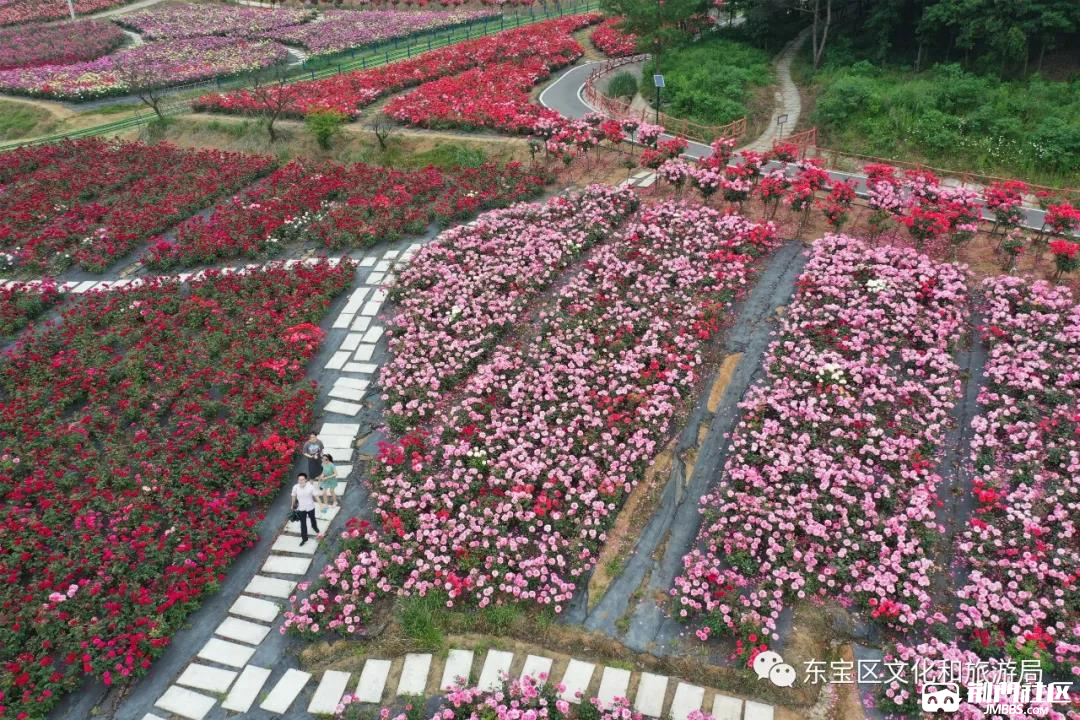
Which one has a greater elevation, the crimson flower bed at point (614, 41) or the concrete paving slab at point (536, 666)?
the crimson flower bed at point (614, 41)

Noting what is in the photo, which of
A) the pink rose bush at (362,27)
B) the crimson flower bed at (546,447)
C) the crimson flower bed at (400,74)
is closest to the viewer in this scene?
the crimson flower bed at (546,447)

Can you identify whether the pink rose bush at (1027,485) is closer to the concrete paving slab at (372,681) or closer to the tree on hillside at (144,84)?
the concrete paving slab at (372,681)

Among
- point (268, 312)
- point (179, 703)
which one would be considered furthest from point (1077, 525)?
point (268, 312)

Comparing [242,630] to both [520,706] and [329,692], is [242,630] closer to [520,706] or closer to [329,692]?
[329,692]

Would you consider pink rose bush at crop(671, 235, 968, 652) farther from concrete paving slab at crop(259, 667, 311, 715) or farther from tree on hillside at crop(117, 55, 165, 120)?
tree on hillside at crop(117, 55, 165, 120)

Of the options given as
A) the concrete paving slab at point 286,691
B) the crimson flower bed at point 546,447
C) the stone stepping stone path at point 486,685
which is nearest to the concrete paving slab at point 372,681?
the stone stepping stone path at point 486,685

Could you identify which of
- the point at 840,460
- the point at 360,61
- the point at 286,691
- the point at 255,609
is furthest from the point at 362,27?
the point at 286,691

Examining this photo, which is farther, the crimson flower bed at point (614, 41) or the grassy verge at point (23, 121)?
the crimson flower bed at point (614, 41)
